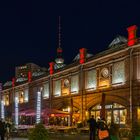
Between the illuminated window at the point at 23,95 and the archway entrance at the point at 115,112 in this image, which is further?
the illuminated window at the point at 23,95

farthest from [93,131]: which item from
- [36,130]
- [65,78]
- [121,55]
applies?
[65,78]

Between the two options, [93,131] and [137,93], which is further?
[137,93]

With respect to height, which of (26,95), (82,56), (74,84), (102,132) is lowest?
(102,132)

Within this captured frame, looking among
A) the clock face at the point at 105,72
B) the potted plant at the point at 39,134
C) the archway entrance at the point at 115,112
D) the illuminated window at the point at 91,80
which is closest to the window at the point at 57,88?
the illuminated window at the point at 91,80

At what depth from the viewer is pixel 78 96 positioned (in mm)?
51094

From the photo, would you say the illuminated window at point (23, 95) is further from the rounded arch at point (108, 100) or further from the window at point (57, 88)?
the rounded arch at point (108, 100)

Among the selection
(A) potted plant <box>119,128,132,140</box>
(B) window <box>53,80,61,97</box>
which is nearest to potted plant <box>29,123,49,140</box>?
(A) potted plant <box>119,128,132,140</box>

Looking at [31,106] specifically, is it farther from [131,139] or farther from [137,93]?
[131,139]

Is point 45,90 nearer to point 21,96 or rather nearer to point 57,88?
point 57,88

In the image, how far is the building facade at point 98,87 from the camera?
40125mm

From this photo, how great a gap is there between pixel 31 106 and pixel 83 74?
20.5 meters

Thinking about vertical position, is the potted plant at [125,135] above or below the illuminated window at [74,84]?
below

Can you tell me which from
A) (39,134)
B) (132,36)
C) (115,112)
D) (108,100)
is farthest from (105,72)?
(39,134)

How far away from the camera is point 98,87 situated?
154 feet
